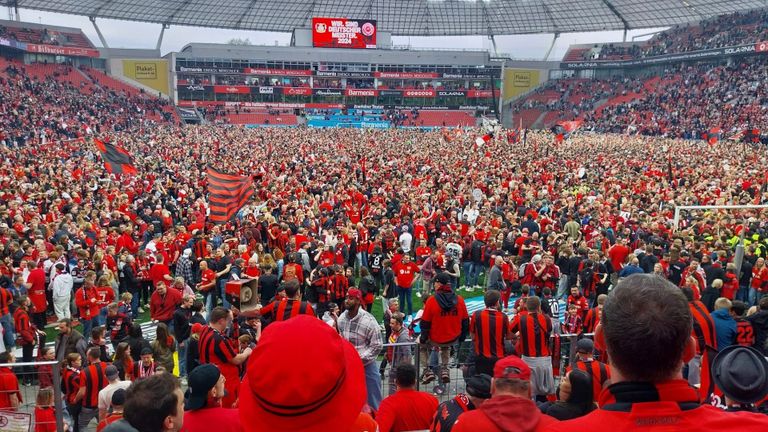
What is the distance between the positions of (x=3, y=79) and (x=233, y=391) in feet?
186

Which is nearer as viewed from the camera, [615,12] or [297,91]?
[615,12]

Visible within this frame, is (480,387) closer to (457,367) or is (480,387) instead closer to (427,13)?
(457,367)

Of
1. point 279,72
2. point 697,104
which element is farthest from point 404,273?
point 279,72

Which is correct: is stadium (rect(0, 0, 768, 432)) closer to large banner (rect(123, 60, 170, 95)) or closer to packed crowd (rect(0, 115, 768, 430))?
packed crowd (rect(0, 115, 768, 430))

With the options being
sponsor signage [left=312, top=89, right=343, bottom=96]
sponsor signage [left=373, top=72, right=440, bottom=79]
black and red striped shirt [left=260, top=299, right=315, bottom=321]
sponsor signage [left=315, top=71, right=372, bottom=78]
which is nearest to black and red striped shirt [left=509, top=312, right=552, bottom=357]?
black and red striped shirt [left=260, top=299, right=315, bottom=321]

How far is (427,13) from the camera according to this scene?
7431 cm

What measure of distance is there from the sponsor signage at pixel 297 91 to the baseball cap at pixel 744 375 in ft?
241

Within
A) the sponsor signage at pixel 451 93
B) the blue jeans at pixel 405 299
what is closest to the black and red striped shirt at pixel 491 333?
the blue jeans at pixel 405 299

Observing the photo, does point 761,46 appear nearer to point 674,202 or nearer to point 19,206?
point 674,202

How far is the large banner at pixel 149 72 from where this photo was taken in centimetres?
6994

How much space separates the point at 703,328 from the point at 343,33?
7070 centimetres

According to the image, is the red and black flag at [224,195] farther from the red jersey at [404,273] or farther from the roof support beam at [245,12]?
the roof support beam at [245,12]

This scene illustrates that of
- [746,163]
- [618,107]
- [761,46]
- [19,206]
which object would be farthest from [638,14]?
[19,206]

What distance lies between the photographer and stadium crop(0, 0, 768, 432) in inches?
62.1
